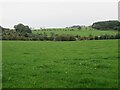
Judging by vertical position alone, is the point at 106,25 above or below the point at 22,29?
above

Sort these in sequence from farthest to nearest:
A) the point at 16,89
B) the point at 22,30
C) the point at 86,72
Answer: the point at 22,30 → the point at 86,72 → the point at 16,89

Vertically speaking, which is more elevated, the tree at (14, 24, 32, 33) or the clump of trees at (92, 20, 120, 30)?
the clump of trees at (92, 20, 120, 30)

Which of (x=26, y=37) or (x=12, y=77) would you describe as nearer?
(x=12, y=77)

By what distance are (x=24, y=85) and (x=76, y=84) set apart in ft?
8.49

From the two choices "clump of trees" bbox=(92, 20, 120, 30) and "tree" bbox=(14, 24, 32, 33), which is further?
"clump of trees" bbox=(92, 20, 120, 30)

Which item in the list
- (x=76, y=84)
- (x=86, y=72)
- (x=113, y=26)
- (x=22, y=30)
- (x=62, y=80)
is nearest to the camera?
(x=76, y=84)

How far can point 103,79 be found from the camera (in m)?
15.2

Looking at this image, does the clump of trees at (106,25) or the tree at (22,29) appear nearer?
the tree at (22,29)

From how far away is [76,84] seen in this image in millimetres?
13891

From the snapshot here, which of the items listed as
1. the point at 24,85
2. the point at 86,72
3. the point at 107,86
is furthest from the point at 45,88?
the point at 86,72

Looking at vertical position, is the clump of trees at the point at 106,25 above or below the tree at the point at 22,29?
above

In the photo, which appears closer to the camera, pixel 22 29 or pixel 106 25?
pixel 22 29

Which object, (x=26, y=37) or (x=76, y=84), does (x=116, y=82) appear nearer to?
(x=76, y=84)

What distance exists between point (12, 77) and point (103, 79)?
530 cm
